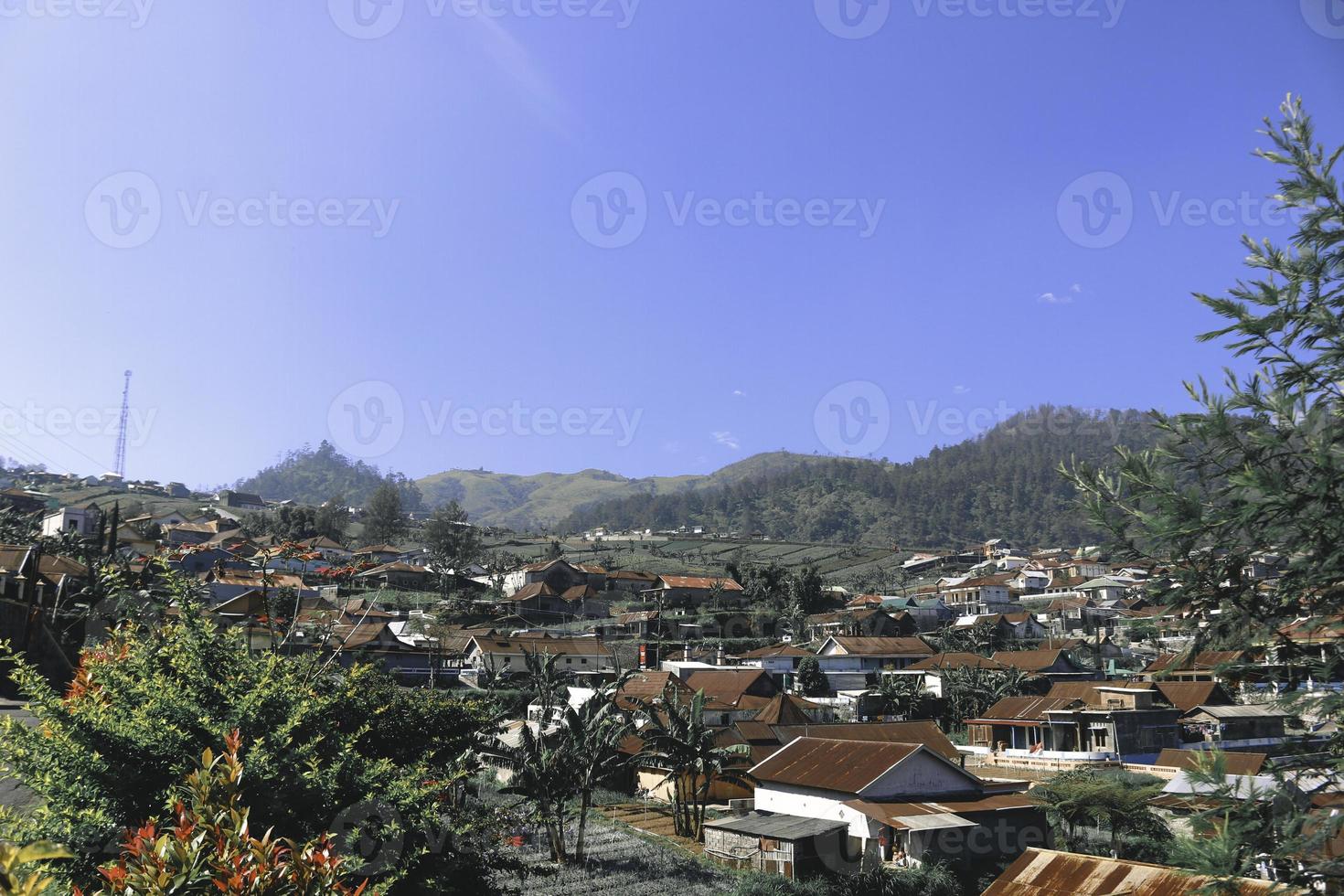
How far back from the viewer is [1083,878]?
628 inches

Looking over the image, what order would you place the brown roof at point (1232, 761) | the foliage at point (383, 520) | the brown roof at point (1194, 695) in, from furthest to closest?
the foliage at point (383, 520) < the brown roof at point (1194, 695) < the brown roof at point (1232, 761)

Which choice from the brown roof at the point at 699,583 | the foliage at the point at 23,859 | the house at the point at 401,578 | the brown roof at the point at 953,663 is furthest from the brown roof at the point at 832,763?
the house at the point at 401,578

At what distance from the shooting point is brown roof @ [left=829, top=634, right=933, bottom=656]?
206 feet

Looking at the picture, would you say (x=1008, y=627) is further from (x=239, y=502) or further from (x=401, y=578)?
(x=239, y=502)

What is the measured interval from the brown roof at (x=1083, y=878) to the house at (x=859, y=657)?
144 feet

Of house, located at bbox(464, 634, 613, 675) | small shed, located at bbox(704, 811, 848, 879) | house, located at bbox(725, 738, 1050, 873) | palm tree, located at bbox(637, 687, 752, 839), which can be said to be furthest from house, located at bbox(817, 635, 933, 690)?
small shed, located at bbox(704, 811, 848, 879)

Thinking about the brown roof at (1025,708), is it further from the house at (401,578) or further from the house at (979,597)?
the house at (401,578)

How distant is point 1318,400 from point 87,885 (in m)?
11.7

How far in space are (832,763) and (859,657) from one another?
3422 cm

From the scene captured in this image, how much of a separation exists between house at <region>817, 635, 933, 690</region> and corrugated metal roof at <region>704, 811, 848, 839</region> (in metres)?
33.1

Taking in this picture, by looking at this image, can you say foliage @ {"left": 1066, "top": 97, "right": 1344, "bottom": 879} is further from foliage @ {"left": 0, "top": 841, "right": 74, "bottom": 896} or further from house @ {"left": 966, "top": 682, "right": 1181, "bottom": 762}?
house @ {"left": 966, "top": 682, "right": 1181, "bottom": 762}

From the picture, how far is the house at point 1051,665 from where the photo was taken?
57656mm

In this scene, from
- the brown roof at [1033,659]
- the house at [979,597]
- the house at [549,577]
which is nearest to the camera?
the brown roof at [1033,659]

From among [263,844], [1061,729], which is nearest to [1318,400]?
[263,844]
